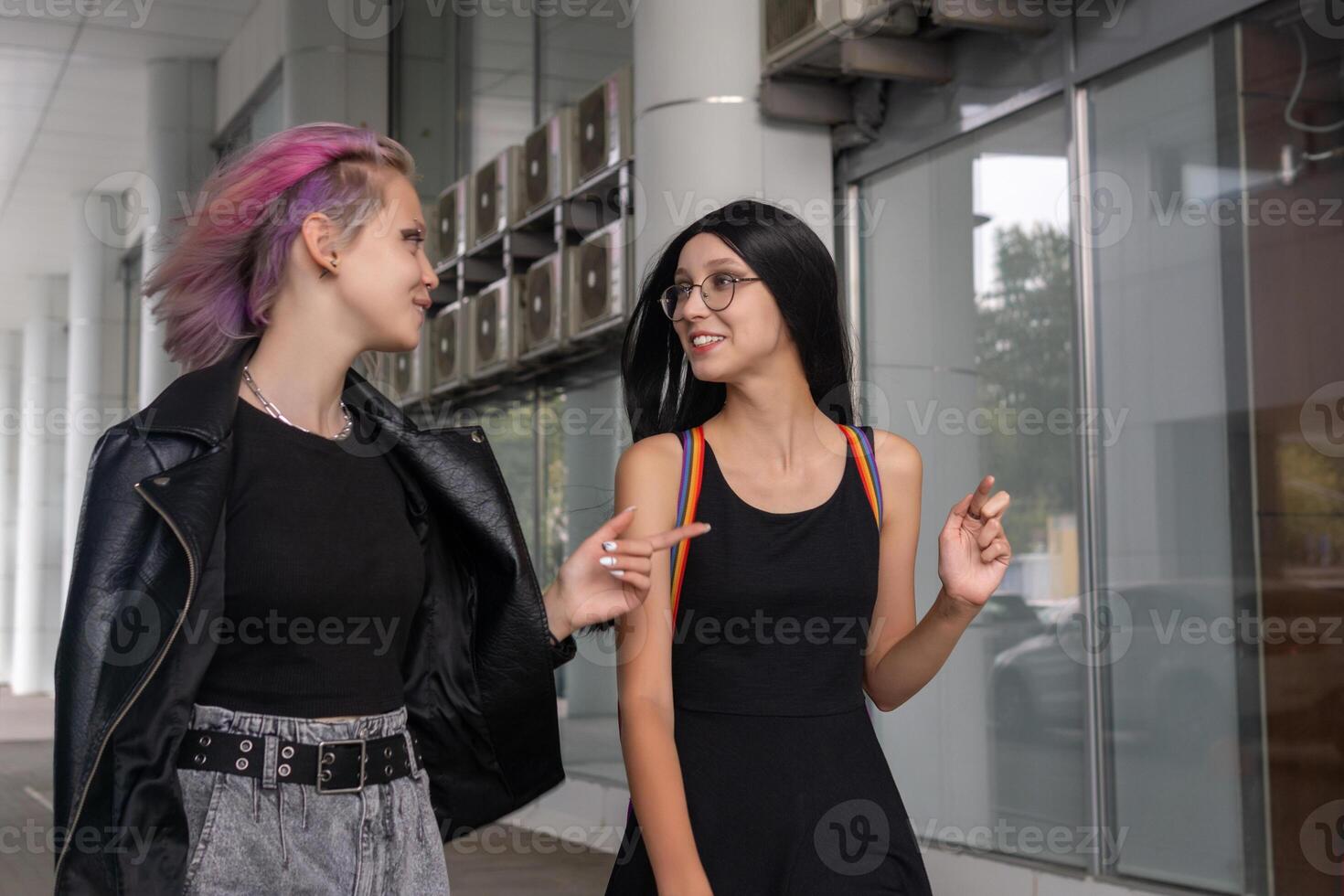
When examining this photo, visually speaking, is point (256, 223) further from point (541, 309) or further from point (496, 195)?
point (496, 195)

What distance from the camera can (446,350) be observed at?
30.0ft

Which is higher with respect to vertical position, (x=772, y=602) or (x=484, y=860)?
(x=772, y=602)

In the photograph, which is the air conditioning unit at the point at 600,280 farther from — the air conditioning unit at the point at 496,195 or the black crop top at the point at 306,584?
the black crop top at the point at 306,584

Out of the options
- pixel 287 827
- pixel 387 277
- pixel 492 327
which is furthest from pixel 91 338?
pixel 287 827

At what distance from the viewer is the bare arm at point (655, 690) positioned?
76.0 inches

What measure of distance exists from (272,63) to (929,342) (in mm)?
7879

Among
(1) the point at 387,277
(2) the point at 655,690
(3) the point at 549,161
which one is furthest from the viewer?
(3) the point at 549,161

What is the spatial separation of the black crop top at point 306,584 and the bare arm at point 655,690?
1.03 ft

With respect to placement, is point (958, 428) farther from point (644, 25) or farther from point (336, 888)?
point (336, 888)

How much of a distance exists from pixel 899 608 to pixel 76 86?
14323 mm

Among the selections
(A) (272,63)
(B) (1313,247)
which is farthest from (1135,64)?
(A) (272,63)

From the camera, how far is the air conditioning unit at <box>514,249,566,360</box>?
7441 millimetres

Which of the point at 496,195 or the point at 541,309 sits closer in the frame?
the point at 541,309

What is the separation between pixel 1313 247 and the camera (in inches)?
152
